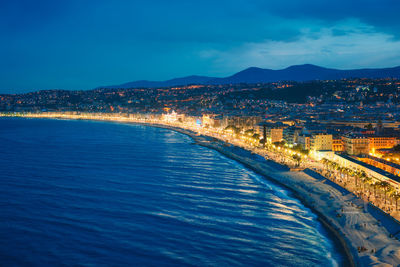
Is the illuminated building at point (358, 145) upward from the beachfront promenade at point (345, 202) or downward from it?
A: upward

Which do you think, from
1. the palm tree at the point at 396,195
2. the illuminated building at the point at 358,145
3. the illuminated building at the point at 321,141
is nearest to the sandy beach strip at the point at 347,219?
the palm tree at the point at 396,195

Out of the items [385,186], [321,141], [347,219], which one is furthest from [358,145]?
[347,219]

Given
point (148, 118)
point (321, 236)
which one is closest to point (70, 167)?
point (321, 236)

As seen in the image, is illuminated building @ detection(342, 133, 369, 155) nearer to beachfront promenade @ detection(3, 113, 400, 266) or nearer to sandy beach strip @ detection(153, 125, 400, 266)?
beachfront promenade @ detection(3, 113, 400, 266)

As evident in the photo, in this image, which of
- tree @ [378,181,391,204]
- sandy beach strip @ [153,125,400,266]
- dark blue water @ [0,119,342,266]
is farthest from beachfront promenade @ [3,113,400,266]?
dark blue water @ [0,119,342,266]

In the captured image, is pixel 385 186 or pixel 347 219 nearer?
pixel 347 219

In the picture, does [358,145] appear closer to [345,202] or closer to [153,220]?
[345,202]

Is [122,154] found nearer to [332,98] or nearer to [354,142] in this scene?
[354,142]

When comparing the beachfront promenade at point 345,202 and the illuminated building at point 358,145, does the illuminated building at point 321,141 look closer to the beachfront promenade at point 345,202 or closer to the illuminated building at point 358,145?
the illuminated building at point 358,145
